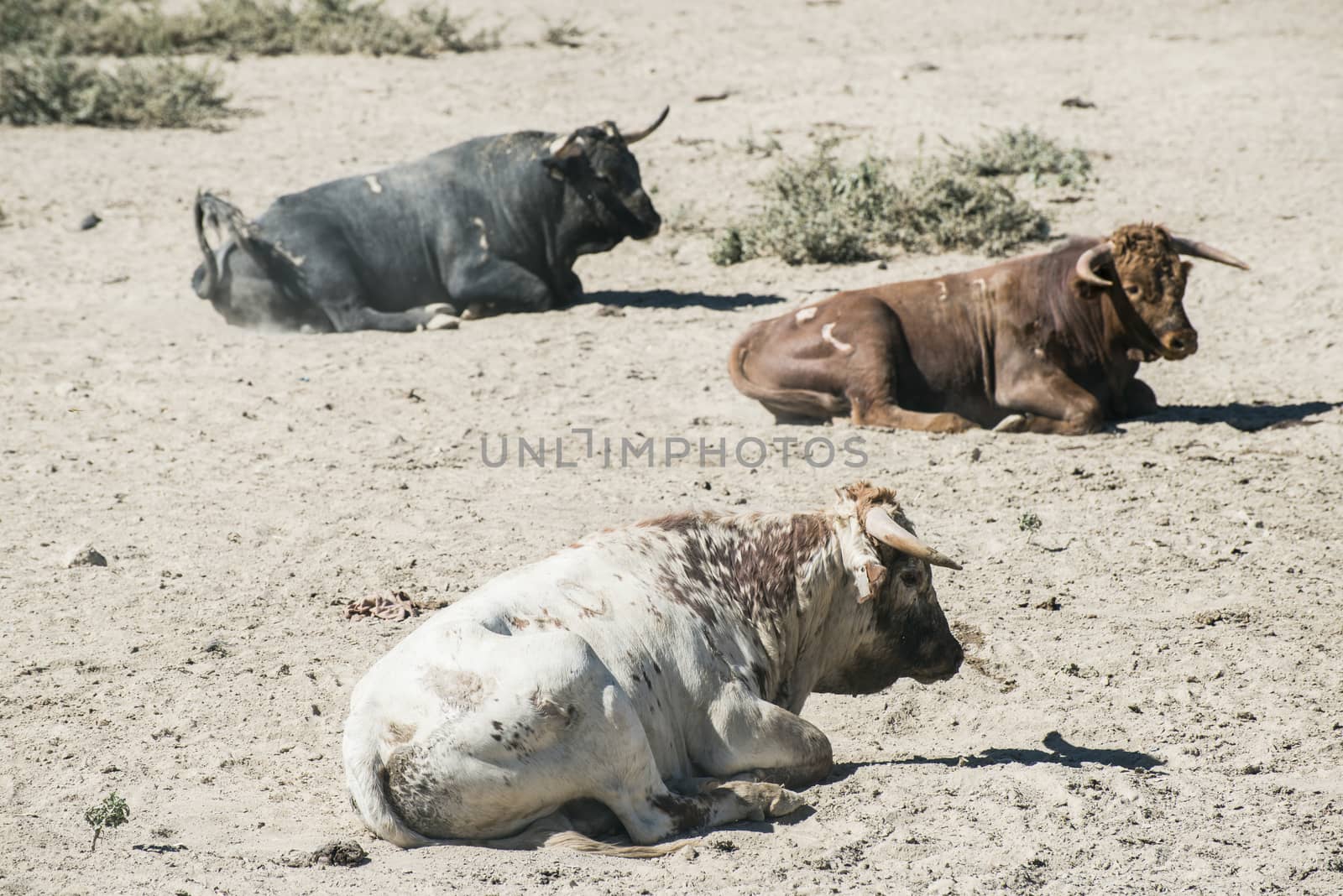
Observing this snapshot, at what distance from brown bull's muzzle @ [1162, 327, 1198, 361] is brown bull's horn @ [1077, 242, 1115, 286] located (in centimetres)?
43

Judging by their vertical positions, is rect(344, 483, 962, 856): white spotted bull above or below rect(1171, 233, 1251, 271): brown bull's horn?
below

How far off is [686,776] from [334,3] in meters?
15.3

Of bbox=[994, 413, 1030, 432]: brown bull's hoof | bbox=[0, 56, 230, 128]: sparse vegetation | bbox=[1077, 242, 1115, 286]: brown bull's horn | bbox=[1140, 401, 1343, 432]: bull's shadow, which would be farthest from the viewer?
bbox=[0, 56, 230, 128]: sparse vegetation

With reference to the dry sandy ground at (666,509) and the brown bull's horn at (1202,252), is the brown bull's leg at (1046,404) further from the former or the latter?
the brown bull's horn at (1202,252)

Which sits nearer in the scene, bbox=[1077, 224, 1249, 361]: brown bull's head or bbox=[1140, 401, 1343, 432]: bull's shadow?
bbox=[1140, 401, 1343, 432]: bull's shadow

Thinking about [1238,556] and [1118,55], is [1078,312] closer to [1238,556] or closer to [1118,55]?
[1238,556]

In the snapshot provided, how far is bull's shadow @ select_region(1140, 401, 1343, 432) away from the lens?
27.9 ft

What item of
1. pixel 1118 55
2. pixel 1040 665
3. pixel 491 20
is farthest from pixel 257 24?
pixel 1040 665

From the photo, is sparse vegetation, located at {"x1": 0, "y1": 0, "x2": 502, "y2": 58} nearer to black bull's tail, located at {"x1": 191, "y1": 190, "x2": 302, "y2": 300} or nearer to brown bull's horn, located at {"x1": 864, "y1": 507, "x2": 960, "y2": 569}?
black bull's tail, located at {"x1": 191, "y1": 190, "x2": 302, "y2": 300}

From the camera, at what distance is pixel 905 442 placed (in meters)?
8.33

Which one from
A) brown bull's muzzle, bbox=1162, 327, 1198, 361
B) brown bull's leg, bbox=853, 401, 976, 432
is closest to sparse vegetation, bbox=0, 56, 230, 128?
brown bull's leg, bbox=853, 401, 976, 432

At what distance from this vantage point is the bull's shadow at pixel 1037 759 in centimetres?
497

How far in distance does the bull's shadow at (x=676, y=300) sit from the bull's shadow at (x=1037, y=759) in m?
6.02

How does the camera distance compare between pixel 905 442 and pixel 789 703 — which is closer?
pixel 789 703
